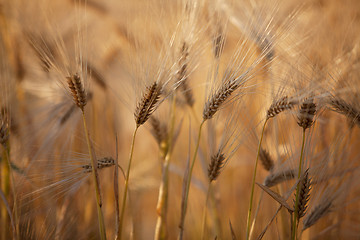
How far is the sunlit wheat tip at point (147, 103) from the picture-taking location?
71 centimetres

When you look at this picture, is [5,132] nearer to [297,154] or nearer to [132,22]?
[132,22]

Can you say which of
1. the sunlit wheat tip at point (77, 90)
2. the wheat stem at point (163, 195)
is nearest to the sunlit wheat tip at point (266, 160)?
the wheat stem at point (163, 195)

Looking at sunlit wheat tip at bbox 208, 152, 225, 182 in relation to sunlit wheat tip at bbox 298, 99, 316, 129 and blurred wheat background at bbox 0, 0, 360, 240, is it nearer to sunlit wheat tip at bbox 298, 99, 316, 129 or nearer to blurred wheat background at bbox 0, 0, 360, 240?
blurred wheat background at bbox 0, 0, 360, 240

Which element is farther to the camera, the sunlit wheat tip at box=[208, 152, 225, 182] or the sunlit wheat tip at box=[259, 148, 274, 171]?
the sunlit wheat tip at box=[259, 148, 274, 171]

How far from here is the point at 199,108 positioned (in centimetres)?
142

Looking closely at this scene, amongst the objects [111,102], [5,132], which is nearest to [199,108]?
[111,102]

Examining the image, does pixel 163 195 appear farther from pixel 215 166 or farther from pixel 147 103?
pixel 147 103

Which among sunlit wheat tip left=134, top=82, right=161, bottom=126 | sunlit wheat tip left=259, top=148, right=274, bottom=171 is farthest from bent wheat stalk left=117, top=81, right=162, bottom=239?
sunlit wheat tip left=259, top=148, right=274, bottom=171

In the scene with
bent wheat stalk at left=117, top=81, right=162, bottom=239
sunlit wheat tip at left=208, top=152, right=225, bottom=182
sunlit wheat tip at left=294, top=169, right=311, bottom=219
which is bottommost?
sunlit wheat tip at left=294, top=169, right=311, bottom=219

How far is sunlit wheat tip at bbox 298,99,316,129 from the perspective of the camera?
712 millimetres

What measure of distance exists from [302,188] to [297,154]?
7.4 inches

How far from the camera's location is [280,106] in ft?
2.43

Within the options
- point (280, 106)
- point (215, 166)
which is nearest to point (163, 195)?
point (215, 166)

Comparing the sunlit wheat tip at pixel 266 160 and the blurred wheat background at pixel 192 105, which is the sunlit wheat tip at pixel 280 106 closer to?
the blurred wheat background at pixel 192 105
